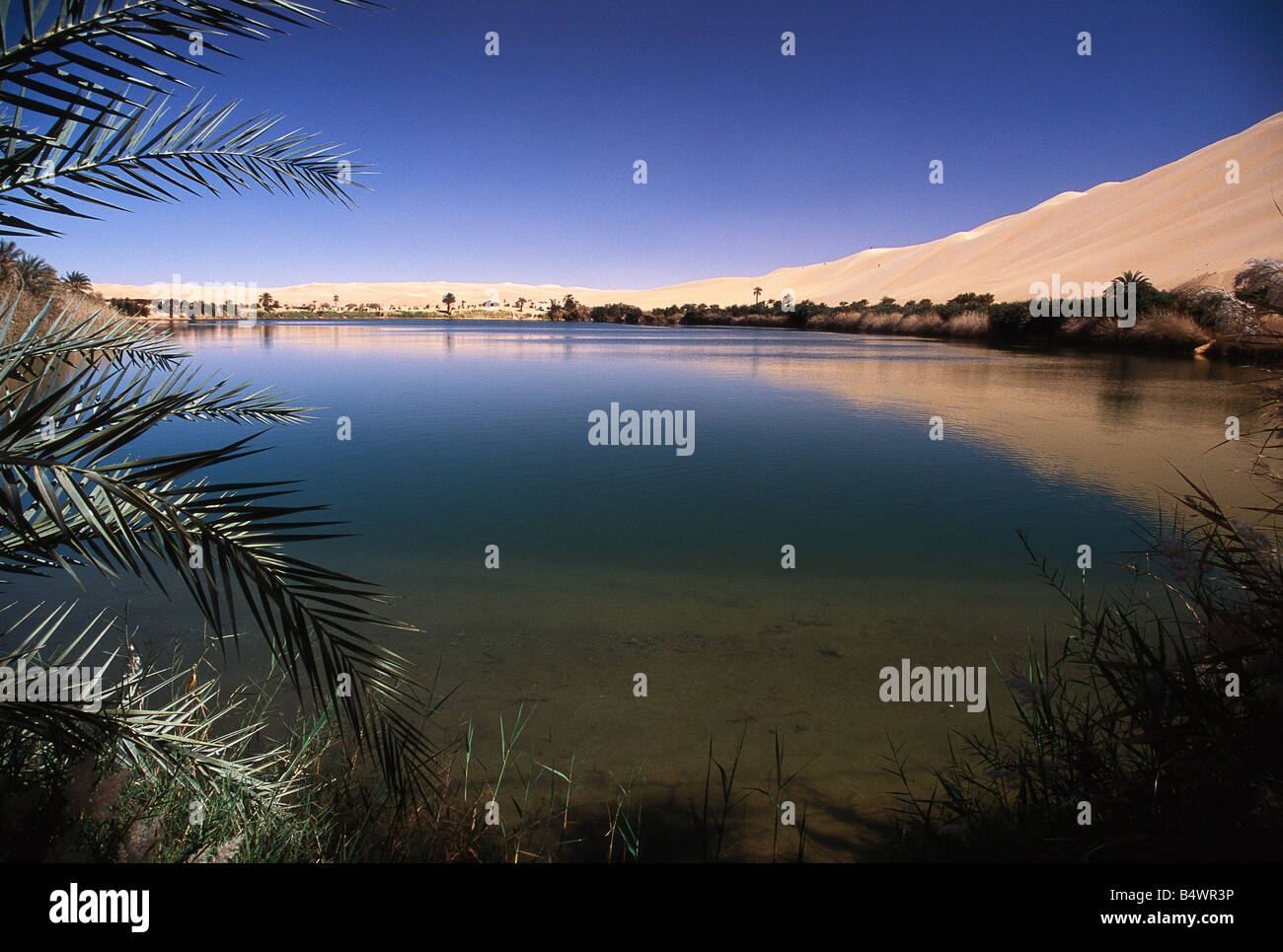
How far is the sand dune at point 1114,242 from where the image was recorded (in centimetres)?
4016

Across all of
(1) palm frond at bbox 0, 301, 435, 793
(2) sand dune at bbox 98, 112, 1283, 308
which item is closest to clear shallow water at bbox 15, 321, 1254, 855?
(1) palm frond at bbox 0, 301, 435, 793

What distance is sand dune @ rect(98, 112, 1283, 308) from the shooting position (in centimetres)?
4016

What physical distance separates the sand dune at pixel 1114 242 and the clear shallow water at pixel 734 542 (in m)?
21.0

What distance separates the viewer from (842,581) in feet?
19.8

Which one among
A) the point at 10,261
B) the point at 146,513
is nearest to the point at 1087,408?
the point at 146,513

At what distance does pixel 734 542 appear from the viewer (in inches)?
278

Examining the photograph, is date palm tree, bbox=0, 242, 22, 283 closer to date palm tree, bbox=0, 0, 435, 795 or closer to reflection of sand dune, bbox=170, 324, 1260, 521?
reflection of sand dune, bbox=170, 324, 1260, 521

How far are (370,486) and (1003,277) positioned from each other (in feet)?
223

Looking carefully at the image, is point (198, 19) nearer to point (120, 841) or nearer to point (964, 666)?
point (120, 841)

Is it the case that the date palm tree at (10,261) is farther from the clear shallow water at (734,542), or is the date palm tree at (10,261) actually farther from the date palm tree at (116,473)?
the date palm tree at (116,473)

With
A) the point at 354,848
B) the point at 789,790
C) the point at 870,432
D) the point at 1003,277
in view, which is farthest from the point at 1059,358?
the point at 1003,277

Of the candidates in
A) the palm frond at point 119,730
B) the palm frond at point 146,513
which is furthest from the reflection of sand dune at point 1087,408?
the palm frond at point 119,730

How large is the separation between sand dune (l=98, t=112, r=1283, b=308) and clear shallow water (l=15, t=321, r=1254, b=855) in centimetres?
2099

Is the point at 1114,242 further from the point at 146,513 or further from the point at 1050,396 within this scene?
the point at 146,513
